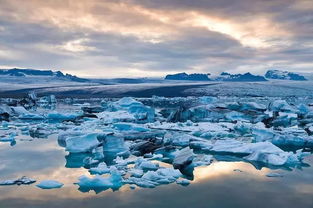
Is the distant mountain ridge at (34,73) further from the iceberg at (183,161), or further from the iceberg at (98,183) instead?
the iceberg at (98,183)

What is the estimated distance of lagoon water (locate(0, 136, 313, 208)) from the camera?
6.22 meters

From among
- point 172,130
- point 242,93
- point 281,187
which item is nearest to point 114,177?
point 281,187

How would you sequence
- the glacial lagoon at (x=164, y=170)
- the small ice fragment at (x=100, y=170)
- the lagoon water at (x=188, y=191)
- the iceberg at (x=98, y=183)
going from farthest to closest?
the small ice fragment at (x=100, y=170)
the iceberg at (x=98, y=183)
the glacial lagoon at (x=164, y=170)
the lagoon water at (x=188, y=191)

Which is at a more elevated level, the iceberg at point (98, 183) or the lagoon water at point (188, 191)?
the iceberg at point (98, 183)

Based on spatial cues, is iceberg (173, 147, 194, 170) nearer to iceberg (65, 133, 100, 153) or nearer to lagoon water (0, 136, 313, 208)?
lagoon water (0, 136, 313, 208)

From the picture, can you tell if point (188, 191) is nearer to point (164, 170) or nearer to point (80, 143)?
point (164, 170)

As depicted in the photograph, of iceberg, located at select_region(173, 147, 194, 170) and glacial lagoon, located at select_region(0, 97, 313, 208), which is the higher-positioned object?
iceberg, located at select_region(173, 147, 194, 170)

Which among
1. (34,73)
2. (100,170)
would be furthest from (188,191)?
(34,73)

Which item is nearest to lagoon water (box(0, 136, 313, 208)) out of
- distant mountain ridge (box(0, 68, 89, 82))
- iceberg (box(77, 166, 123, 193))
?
iceberg (box(77, 166, 123, 193))

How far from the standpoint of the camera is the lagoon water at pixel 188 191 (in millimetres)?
6219

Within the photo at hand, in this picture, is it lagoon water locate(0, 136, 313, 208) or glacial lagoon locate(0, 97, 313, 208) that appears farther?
glacial lagoon locate(0, 97, 313, 208)

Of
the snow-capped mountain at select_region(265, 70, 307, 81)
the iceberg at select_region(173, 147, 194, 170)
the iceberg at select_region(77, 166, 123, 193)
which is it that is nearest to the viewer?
the iceberg at select_region(77, 166, 123, 193)

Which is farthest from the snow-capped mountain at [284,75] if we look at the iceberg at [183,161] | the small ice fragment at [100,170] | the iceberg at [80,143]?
the small ice fragment at [100,170]

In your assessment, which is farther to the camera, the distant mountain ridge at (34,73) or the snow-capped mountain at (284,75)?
the snow-capped mountain at (284,75)
